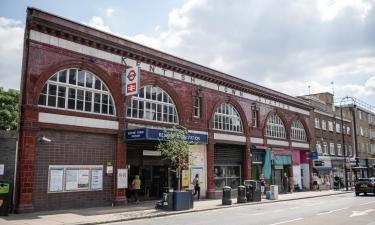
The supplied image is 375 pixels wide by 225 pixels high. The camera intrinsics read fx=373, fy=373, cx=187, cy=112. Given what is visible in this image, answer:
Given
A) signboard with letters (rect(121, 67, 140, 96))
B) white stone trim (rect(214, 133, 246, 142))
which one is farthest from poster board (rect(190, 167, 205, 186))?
signboard with letters (rect(121, 67, 140, 96))

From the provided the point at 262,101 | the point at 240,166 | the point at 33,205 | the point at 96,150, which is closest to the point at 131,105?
the point at 96,150

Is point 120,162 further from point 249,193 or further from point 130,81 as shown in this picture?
point 249,193

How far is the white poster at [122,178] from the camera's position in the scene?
21.1 m

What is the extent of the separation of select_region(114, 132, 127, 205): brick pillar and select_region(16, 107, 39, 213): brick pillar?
4.89m

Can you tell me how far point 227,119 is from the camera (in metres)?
30.9

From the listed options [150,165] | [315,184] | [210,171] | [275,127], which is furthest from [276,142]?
[150,165]

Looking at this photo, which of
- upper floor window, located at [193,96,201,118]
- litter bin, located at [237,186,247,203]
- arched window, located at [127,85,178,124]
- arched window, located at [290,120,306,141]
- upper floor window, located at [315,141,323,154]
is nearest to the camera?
arched window, located at [127,85,178,124]

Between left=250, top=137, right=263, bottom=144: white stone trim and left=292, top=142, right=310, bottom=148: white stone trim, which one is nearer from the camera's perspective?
left=250, top=137, right=263, bottom=144: white stone trim

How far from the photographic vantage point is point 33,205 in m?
17.4

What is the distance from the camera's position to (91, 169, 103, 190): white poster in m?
20.1

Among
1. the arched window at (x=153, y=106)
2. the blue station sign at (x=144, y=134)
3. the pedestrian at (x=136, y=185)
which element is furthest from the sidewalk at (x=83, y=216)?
the arched window at (x=153, y=106)

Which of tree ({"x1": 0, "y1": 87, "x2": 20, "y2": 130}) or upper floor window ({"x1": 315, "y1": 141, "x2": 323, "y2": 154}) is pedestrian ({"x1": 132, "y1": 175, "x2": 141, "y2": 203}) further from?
upper floor window ({"x1": 315, "y1": 141, "x2": 323, "y2": 154})

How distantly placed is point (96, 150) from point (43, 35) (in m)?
6.61

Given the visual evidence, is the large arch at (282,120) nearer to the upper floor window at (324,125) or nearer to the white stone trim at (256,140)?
the white stone trim at (256,140)
